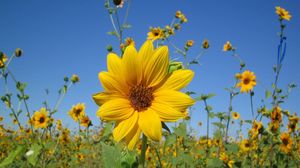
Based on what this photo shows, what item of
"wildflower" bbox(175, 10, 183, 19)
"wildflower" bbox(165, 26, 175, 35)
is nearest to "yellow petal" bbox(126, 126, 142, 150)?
"wildflower" bbox(165, 26, 175, 35)

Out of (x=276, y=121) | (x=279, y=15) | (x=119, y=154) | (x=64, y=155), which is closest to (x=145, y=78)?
(x=119, y=154)

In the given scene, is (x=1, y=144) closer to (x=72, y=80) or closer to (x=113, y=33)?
(x=72, y=80)

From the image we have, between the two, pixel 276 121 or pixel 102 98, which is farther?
pixel 276 121

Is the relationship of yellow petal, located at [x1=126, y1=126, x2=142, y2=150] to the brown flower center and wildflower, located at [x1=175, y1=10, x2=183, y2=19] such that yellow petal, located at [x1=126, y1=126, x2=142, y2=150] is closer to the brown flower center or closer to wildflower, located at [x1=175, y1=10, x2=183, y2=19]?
the brown flower center

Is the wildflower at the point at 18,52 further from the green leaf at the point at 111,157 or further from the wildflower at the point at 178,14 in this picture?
the green leaf at the point at 111,157

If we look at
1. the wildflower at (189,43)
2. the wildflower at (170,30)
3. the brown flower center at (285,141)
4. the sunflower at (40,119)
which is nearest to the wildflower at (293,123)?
the brown flower center at (285,141)

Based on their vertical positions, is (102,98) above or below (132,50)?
below

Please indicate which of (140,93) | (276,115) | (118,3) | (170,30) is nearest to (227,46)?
(170,30)
